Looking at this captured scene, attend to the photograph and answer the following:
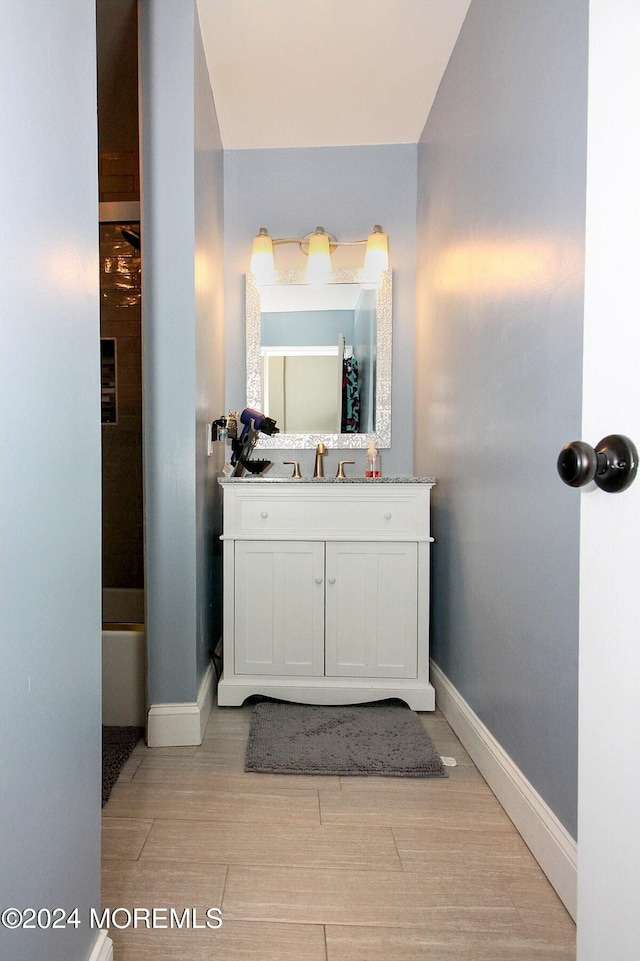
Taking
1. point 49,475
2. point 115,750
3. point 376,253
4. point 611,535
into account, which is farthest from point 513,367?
point 115,750

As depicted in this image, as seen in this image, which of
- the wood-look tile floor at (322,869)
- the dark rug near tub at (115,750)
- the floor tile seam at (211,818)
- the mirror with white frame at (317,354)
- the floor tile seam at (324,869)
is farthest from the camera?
the mirror with white frame at (317,354)

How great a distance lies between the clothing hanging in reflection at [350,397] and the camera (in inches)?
111

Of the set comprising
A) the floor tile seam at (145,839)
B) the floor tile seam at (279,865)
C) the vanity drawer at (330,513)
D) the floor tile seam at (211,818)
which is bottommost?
the floor tile seam at (211,818)

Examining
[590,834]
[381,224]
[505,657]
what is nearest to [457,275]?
[381,224]

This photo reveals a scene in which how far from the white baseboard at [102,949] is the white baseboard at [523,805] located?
902 mm

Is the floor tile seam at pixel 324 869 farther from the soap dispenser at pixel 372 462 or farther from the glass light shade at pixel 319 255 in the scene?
the glass light shade at pixel 319 255

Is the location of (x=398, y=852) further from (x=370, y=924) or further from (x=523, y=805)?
(x=523, y=805)

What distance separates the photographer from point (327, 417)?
283cm

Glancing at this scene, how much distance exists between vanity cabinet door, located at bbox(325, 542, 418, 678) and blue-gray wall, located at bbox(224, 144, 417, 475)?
3.67 ft

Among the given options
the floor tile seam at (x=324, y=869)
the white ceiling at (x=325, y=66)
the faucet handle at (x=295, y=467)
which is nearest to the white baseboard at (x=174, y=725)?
the floor tile seam at (x=324, y=869)

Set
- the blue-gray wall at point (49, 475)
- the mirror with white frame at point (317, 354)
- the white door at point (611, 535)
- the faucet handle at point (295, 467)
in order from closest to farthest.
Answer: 1. the white door at point (611, 535)
2. the blue-gray wall at point (49, 475)
3. the faucet handle at point (295, 467)
4. the mirror with white frame at point (317, 354)

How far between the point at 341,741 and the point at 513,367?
1.34m

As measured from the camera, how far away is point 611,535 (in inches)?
21.7

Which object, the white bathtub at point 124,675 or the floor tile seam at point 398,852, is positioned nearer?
the floor tile seam at point 398,852
